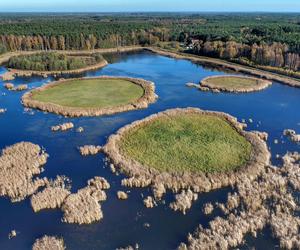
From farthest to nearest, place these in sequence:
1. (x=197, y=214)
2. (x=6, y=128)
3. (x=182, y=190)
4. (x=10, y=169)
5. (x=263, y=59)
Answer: (x=263, y=59) < (x=6, y=128) < (x=10, y=169) < (x=182, y=190) < (x=197, y=214)

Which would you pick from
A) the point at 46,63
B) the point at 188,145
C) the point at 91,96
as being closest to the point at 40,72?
the point at 46,63

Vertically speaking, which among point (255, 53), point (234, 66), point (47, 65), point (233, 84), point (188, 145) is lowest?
point (188, 145)

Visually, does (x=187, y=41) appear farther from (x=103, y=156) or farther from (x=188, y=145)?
(x=103, y=156)

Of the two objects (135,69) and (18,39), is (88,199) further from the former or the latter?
(18,39)

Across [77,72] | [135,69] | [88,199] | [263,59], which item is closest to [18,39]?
[77,72]

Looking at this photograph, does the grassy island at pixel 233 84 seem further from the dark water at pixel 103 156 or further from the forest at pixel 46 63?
the forest at pixel 46 63

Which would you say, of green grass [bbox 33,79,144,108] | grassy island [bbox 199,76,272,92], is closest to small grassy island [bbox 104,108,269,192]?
green grass [bbox 33,79,144,108]
